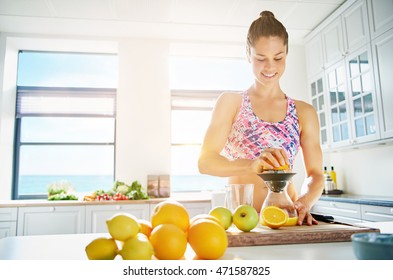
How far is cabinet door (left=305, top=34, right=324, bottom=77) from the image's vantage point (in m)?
3.15

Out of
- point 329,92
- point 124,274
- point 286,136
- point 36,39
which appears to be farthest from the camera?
point 36,39

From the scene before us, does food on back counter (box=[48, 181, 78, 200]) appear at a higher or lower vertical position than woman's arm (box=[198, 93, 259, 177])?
lower

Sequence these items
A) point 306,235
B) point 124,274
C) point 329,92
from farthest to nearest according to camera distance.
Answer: point 329,92
point 306,235
point 124,274

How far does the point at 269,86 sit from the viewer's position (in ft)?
3.90

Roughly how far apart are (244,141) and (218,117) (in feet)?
0.42

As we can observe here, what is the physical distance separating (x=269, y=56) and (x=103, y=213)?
214 cm

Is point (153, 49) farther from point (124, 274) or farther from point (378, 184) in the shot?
point (124, 274)

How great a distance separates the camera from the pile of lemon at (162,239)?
47cm

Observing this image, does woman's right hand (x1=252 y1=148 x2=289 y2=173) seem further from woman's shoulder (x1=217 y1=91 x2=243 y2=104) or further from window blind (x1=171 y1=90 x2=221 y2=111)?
window blind (x1=171 y1=90 x2=221 y2=111)

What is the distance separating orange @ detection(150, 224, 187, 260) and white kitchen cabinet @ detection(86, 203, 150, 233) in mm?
2277

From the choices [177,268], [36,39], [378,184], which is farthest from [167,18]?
[177,268]

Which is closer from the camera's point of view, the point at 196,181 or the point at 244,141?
the point at 244,141

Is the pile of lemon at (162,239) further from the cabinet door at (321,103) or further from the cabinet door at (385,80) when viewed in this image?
the cabinet door at (321,103)

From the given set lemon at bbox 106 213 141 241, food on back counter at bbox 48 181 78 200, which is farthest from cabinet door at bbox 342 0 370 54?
food on back counter at bbox 48 181 78 200
